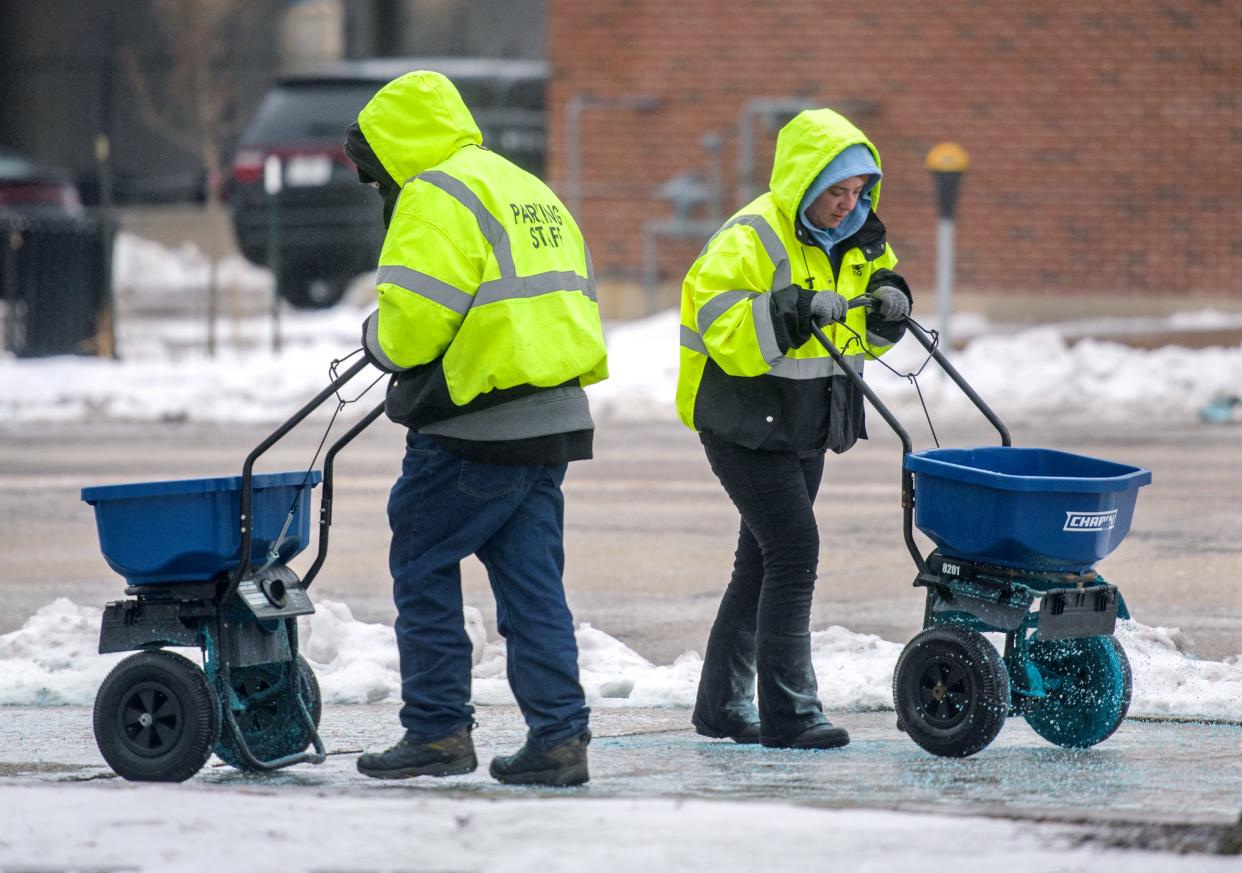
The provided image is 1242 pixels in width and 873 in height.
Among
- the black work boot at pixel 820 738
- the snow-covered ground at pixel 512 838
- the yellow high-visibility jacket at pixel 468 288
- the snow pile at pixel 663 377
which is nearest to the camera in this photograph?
the snow-covered ground at pixel 512 838

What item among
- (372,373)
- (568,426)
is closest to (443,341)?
(568,426)

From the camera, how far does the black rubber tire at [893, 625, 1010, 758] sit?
216 inches

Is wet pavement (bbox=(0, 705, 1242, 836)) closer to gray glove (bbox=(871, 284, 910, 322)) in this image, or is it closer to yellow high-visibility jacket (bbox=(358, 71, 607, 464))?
yellow high-visibility jacket (bbox=(358, 71, 607, 464))

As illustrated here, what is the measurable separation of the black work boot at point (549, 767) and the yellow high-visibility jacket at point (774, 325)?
998 millimetres

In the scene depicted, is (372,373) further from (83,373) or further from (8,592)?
(8,592)

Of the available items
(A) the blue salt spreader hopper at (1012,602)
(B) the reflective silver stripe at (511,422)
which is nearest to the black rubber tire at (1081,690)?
(A) the blue salt spreader hopper at (1012,602)

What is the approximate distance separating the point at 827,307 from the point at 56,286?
43.2 ft

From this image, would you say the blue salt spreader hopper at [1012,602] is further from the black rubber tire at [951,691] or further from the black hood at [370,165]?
the black hood at [370,165]

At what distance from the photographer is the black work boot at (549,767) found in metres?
5.23

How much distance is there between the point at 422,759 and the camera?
534 cm

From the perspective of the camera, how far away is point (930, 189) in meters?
17.8

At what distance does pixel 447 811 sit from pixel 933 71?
14.1 m

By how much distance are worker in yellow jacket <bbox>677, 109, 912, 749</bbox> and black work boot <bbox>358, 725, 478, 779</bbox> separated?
2.96 feet

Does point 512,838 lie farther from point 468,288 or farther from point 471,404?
point 468,288
